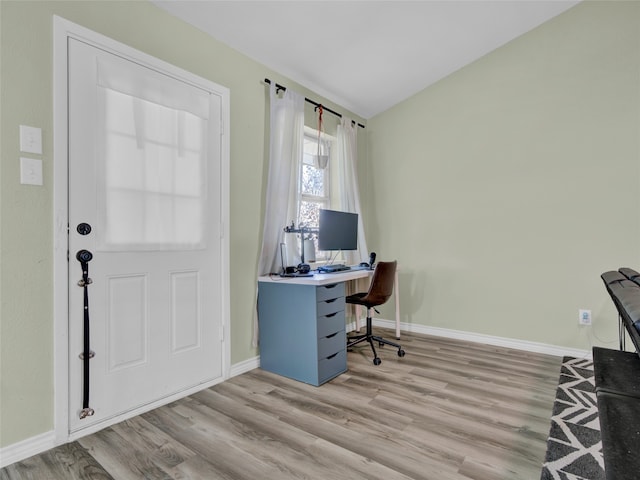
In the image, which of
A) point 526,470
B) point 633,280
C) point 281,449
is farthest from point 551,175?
point 281,449

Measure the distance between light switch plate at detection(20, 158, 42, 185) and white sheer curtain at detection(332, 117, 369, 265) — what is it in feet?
8.62

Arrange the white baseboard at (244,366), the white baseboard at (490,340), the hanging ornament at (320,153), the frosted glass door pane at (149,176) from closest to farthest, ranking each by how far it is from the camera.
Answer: the frosted glass door pane at (149,176)
the white baseboard at (244,366)
the white baseboard at (490,340)
the hanging ornament at (320,153)

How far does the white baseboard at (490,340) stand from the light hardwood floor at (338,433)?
45cm

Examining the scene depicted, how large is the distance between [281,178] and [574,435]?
97.4 inches

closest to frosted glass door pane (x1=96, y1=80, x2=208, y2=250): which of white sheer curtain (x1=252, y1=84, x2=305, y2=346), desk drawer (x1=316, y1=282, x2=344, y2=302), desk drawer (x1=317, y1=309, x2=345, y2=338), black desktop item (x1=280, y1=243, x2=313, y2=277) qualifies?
white sheer curtain (x1=252, y1=84, x2=305, y2=346)

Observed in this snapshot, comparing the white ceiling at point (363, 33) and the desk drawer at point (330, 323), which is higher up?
the white ceiling at point (363, 33)

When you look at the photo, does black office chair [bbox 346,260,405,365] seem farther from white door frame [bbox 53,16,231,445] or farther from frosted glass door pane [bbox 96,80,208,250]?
white door frame [bbox 53,16,231,445]

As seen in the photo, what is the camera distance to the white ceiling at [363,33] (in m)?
2.35

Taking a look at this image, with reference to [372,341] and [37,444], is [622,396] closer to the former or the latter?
[372,341]

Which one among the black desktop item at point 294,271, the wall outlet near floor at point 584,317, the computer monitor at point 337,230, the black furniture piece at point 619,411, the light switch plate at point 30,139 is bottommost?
the wall outlet near floor at point 584,317

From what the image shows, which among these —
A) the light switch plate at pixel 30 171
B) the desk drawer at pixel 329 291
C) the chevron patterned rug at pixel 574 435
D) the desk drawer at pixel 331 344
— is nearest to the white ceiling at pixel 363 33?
the light switch plate at pixel 30 171

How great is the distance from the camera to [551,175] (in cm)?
299

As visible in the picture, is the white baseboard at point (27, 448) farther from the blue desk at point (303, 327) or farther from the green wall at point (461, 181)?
the blue desk at point (303, 327)

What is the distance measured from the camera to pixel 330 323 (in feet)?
8.23
